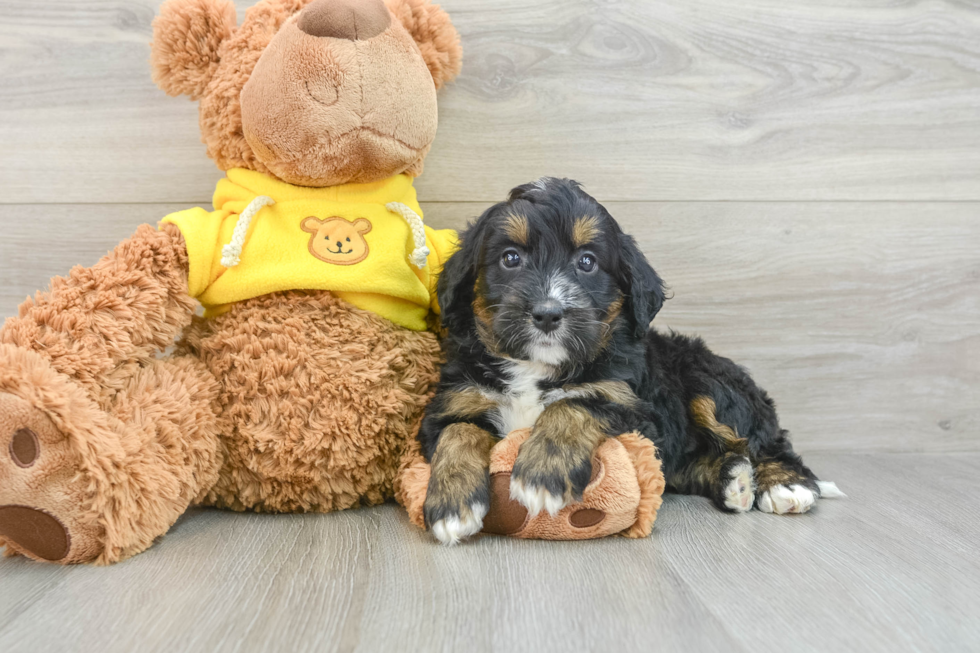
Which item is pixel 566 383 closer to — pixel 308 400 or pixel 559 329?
pixel 559 329

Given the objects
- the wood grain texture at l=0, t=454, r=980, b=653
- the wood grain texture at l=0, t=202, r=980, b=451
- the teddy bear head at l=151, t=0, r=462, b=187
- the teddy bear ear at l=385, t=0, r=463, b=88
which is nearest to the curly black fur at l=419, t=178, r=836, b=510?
the wood grain texture at l=0, t=454, r=980, b=653

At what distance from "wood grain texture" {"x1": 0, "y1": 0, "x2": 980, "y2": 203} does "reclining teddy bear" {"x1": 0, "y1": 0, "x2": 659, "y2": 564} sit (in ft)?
1.70

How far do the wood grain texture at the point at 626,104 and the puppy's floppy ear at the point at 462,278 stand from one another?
2.27 ft

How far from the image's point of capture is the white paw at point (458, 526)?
1.69 m

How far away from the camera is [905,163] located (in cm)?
276

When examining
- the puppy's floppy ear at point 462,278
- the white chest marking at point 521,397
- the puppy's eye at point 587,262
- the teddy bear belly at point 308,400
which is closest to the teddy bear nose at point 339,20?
the puppy's floppy ear at point 462,278

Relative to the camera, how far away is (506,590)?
148 cm

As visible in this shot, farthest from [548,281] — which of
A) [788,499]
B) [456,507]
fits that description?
[788,499]

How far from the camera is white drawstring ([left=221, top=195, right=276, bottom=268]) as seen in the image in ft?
6.23

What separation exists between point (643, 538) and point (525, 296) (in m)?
0.71

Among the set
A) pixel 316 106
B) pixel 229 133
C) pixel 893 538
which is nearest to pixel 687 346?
pixel 893 538

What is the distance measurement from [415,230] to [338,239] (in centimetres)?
23

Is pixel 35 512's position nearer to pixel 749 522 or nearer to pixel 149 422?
pixel 149 422

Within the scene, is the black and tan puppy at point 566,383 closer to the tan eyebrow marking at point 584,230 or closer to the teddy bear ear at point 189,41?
the tan eyebrow marking at point 584,230
